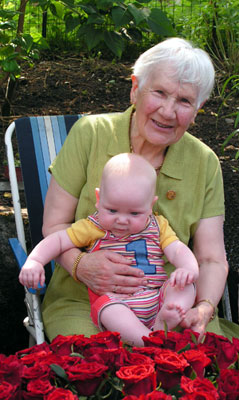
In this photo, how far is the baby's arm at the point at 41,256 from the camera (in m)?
2.49

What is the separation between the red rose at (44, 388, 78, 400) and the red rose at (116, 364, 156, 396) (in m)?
0.13

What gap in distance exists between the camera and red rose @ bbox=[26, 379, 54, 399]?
1.57 metres

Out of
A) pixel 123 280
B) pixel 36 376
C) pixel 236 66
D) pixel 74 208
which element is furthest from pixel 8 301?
pixel 236 66

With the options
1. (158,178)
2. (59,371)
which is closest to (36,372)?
(59,371)

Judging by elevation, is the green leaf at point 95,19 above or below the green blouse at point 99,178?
above

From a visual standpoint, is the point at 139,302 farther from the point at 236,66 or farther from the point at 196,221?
the point at 236,66

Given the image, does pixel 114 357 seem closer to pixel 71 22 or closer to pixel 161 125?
pixel 161 125

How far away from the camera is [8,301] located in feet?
11.5

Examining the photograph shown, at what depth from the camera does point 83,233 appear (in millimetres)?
2691

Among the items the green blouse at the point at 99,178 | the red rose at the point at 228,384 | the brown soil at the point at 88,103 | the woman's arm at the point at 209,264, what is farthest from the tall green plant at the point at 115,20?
the red rose at the point at 228,384

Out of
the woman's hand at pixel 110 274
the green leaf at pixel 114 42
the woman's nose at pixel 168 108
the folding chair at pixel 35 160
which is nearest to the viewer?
the woman's hand at pixel 110 274

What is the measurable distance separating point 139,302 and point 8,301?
47.5 inches

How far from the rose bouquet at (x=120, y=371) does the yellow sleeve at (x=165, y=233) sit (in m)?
0.83

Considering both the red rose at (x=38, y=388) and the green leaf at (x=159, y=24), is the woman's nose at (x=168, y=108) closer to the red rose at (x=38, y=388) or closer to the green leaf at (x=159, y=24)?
the red rose at (x=38, y=388)
